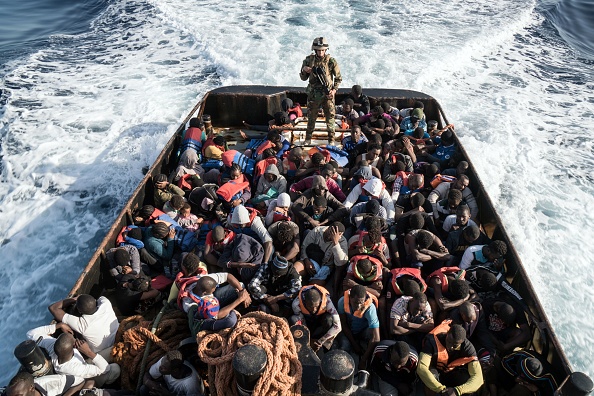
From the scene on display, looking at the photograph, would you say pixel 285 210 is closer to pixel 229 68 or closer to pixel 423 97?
pixel 423 97

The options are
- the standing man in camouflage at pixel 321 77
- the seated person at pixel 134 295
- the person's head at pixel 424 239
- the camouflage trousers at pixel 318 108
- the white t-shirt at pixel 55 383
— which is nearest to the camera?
the white t-shirt at pixel 55 383

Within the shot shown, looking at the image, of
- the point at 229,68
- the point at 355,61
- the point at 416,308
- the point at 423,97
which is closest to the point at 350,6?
the point at 355,61

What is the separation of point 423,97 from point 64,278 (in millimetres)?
7094

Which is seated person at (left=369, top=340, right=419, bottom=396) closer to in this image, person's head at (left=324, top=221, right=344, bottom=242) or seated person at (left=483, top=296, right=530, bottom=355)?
seated person at (left=483, top=296, right=530, bottom=355)

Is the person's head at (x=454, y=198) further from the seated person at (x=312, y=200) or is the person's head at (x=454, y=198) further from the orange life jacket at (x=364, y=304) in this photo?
the orange life jacket at (x=364, y=304)

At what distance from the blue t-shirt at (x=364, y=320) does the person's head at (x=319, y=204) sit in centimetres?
137

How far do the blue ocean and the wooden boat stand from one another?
1727mm

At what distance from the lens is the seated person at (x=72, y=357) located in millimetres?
3551

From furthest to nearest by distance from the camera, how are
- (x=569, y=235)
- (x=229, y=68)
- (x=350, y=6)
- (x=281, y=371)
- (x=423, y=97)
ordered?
(x=350, y=6)
(x=229, y=68)
(x=423, y=97)
(x=569, y=235)
(x=281, y=371)

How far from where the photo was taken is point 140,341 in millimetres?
4023

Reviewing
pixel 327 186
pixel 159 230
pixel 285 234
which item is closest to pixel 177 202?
pixel 159 230

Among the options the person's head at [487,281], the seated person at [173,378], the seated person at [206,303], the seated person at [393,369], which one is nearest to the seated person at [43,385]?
the seated person at [173,378]

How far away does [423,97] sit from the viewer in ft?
28.3

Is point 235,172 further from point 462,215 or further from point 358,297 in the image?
point 462,215
